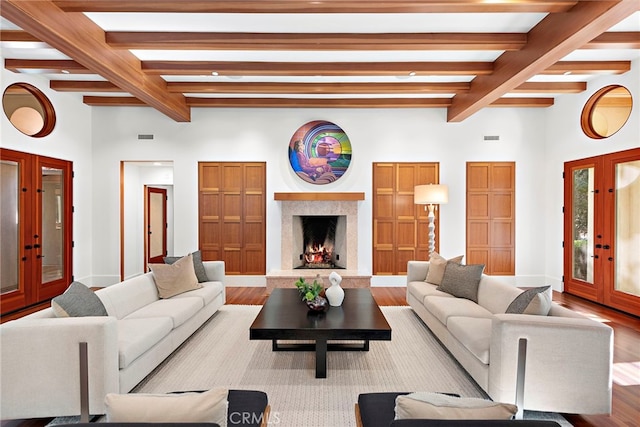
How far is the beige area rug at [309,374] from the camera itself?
261 centimetres

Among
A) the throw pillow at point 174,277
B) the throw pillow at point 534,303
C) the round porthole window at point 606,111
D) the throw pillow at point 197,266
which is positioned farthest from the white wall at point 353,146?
the throw pillow at point 534,303

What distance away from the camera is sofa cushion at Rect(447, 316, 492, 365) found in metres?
2.67

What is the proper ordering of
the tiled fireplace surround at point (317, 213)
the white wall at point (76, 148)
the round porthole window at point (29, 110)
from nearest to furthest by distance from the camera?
1. the round porthole window at point (29, 110)
2. the white wall at point (76, 148)
3. the tiled fireplace surround at point (317, 213)

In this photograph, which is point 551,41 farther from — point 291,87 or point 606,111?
point 291,87

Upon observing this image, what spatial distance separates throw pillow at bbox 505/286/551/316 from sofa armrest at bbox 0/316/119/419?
9.91 feet

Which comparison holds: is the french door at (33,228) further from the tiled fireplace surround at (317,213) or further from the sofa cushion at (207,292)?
the tiled fireplace surround at (317,213)

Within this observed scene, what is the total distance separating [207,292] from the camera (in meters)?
4.39

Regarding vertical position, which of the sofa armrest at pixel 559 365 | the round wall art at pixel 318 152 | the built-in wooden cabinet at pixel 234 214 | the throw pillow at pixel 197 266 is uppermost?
the round wall art at pixel 318 152

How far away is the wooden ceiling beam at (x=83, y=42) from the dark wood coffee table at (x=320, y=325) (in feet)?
10.3

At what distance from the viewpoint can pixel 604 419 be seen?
8.12ft

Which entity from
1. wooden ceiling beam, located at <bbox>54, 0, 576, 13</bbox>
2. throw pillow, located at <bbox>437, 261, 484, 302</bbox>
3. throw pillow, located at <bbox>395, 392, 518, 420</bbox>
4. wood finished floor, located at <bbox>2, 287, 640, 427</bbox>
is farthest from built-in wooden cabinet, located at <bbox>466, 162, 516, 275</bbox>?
throw pillow, located at <bbox>395, 392, 518, 420</bbox>

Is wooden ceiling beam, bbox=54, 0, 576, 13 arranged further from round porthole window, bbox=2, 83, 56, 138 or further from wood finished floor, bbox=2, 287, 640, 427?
wood finished floor, bbox=2, 287, 640, 427

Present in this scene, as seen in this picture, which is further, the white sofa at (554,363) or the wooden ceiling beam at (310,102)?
the wooden ceiling beam at (310,102)

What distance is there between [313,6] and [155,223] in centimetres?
766
